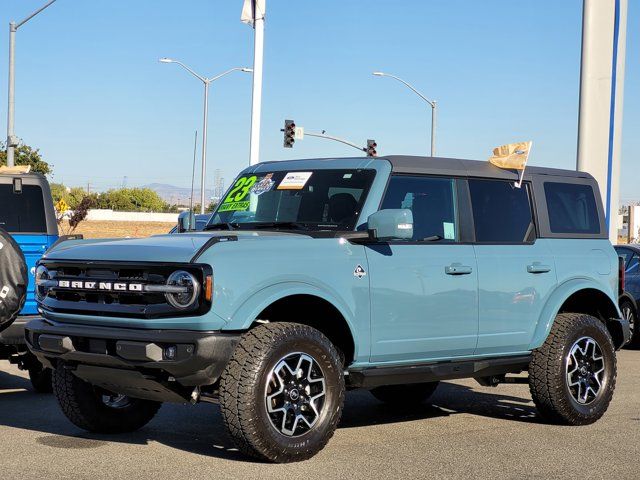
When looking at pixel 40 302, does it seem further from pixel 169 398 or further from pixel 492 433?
pixel 492 433

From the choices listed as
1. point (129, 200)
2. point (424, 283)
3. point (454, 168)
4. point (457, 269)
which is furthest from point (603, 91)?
point (129, 200)

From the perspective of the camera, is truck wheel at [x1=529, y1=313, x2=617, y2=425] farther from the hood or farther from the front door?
the hood

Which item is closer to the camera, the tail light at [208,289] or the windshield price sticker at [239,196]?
the tail light at [208,289]

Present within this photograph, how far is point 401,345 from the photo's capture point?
734 cm

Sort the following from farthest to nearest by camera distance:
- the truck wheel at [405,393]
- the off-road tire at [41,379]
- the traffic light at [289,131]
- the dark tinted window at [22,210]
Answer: the traffic light at [289,131] → the dark tinted window at [22,210] → the off-road tire at [41,379] → the truck wheel at [405,393]

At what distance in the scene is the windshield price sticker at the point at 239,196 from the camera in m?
→ 8.19

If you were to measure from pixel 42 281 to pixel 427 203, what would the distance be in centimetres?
290

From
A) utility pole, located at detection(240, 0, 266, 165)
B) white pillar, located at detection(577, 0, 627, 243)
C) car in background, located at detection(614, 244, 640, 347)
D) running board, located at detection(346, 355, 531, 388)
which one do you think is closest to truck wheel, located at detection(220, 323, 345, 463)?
running board, located at detection(346, 355, 531, 388)

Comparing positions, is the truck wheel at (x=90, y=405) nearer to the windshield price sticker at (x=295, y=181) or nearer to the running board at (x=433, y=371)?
the running board at (x=433, y=371)

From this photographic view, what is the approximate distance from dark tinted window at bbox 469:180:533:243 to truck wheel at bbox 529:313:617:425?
0.83 meters

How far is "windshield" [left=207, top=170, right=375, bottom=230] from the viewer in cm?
755

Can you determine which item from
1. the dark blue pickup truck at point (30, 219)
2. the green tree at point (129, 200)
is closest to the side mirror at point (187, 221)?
the dark blue pickup truck at point (30, 219)

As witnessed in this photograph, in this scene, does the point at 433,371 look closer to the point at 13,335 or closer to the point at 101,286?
the point at 101,286

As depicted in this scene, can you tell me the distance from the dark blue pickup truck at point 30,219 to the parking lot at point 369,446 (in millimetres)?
457
